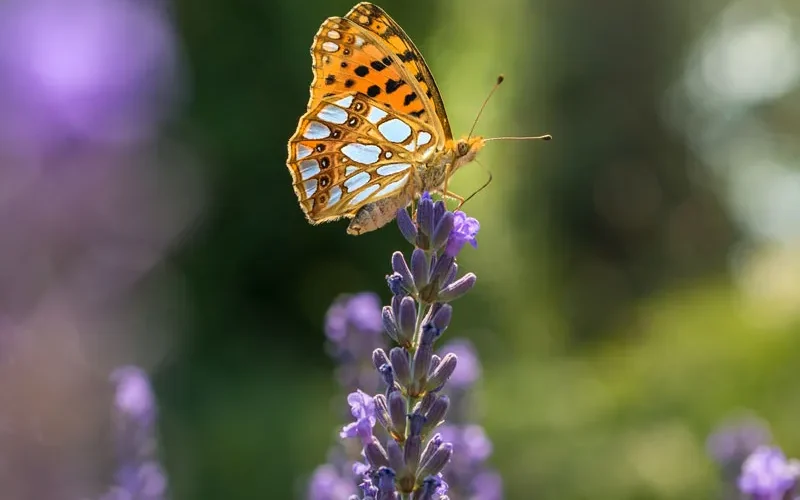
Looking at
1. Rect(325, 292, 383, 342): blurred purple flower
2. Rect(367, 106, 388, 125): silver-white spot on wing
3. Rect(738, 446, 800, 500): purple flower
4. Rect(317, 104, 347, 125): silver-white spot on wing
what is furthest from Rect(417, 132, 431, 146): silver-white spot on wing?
Rect(738, 446, 800, 500): purple flower

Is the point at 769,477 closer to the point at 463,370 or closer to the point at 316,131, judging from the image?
the point at 463,370

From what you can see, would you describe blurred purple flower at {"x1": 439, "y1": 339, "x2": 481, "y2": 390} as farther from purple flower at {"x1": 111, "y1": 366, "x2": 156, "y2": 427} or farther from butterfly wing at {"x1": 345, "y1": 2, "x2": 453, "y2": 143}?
purple flower at {"x1": 111, "y1": 366, "x2": 156, "y2": 427}

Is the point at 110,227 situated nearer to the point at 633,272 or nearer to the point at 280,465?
the point at 280,465

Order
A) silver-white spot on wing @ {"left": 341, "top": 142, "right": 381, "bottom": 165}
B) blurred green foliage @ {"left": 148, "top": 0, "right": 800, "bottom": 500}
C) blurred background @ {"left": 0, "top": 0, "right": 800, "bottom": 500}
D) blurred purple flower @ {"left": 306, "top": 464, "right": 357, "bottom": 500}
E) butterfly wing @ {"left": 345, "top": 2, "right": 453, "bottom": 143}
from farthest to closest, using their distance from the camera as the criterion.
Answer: blurred green foliage @ {"left": 148, "top": 0, "right": 800, "bottom": 500} < silver-white spot on wing @ {"left": 341, "top": 142, "right": 381, "bottom": 165} < butterfly wing @ {"left": 345, "top": 2, "right": 453, "bottom": 143} < blurred purple flower @ {"left": 306, "top": 464, "right": 357, "bottom": 500} < blurred background @ {"left": 0, "top": 0, "right": 800, "bottom": 500}

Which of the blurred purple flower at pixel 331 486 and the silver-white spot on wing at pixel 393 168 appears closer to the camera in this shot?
the blurred purple flower at pixel 331 486

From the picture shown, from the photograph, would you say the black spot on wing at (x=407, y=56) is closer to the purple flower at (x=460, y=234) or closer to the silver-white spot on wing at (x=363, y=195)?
the silver-white spot on wing at (x=363, y=195)

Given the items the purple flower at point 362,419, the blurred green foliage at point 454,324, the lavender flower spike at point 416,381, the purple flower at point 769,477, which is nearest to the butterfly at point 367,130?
the lavender flower spike at point 416,381

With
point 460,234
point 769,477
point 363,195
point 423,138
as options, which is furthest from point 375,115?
point 769,477
